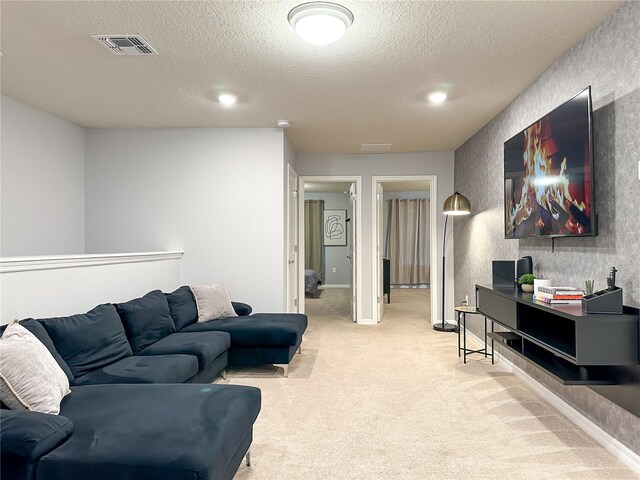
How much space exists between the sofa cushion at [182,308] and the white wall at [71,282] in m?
0.38

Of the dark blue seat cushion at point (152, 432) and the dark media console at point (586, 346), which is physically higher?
the dark media console at point (586, 346)

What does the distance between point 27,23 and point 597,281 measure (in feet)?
11.8

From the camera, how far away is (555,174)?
285cm

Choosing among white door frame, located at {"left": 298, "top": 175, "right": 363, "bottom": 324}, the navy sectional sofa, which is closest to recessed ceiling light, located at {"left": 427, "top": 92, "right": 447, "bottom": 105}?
white door frame, located at {"left": 298, "top": 175, "right": 363, "bottom": 324}

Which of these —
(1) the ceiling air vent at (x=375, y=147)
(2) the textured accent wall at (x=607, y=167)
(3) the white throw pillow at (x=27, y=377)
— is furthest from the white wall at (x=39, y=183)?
(2) the textured accent wall at (x=607, y=167)

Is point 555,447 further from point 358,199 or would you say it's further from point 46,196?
point 46,196

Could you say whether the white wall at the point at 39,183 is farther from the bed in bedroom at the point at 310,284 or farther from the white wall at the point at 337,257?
the white wall at the point at 337,257

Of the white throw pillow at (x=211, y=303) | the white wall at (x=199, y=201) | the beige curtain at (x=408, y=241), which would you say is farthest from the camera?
the beige curtain at (x=408, y=241)

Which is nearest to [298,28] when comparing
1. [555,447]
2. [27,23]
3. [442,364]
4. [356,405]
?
[27,23]

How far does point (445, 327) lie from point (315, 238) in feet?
17.4

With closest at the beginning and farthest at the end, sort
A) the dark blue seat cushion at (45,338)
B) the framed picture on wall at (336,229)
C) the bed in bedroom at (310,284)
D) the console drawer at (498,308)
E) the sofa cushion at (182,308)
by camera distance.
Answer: the dark blue seat cushion at (45,338) < the console drawer at (498,308) < the sofa cushion at (182,308) < the bed in bedroom at (310,284) < the framed picture on wall at (336,229)

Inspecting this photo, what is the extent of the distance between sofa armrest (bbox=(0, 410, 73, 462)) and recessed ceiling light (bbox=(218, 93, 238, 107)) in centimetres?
280

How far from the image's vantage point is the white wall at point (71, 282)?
2.63 m

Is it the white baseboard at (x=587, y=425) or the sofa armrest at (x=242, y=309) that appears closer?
the white baseboard at (x=587, y=425)
